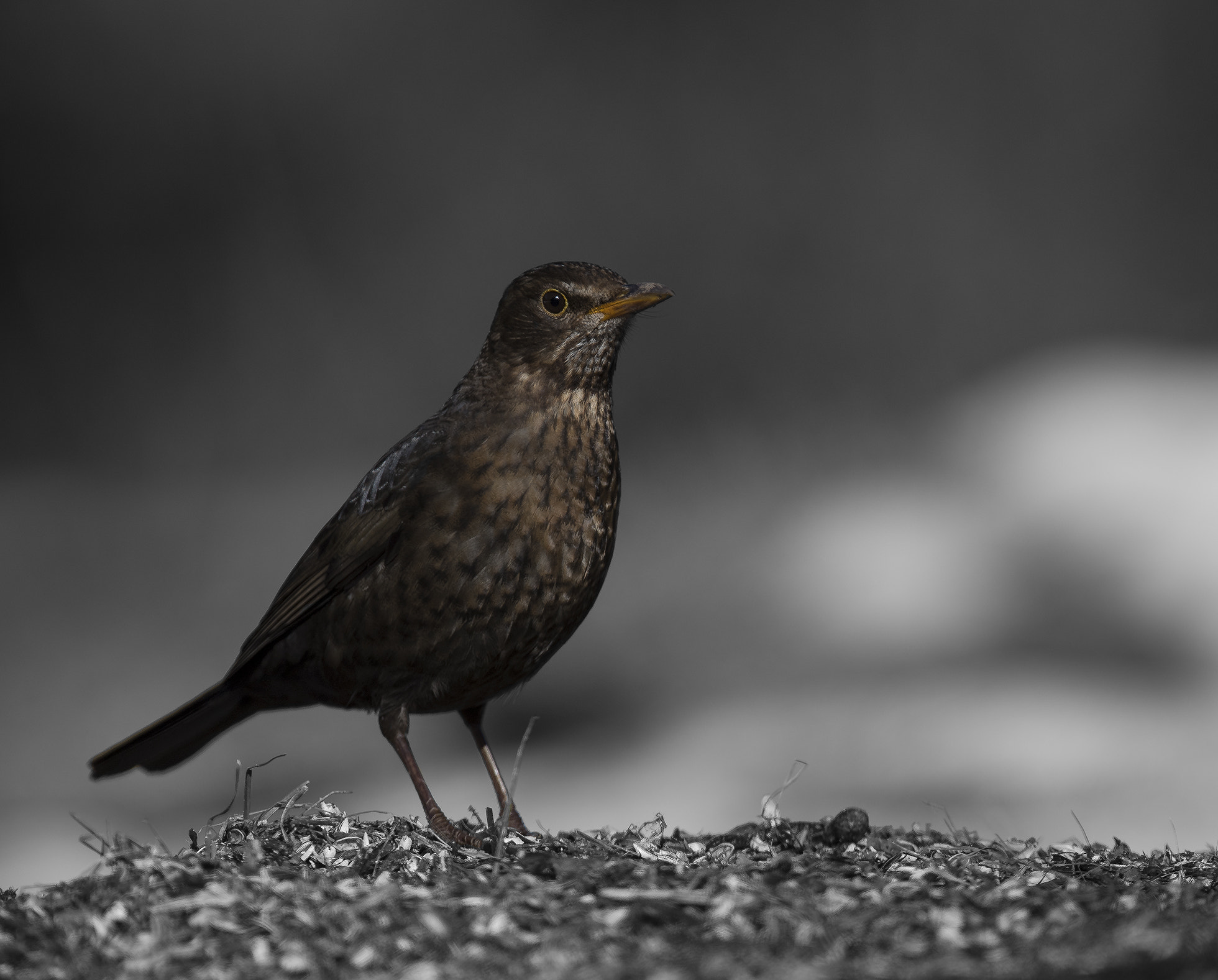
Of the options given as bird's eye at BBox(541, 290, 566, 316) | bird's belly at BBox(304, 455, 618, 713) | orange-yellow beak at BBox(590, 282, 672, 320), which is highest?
bird's eye at BBox(541, 290, 566, 316)

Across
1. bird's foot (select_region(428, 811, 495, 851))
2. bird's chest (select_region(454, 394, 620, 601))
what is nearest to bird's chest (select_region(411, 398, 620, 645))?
bird's chest (select_region(454, 394, 620, 601))

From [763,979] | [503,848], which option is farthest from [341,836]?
[763,979]

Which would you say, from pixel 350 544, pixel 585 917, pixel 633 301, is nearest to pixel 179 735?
pixel 350 544

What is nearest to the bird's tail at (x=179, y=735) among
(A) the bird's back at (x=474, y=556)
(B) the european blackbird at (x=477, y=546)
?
(B) the european blackbird at (x=477, y=546)

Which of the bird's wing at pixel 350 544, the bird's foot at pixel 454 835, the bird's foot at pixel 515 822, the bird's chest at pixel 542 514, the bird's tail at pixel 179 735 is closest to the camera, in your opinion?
the bird's foot at pixel 454 835

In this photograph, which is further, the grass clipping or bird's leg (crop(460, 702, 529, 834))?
bird's leg (crop(460, 702, 529, 834))

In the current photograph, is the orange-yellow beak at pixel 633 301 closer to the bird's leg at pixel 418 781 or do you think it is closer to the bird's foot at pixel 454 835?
the bird's leg at pixel 418 781

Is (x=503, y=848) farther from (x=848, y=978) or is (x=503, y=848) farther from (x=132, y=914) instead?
(x=848, y=978)

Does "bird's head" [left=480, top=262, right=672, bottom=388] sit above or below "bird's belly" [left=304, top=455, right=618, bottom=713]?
above

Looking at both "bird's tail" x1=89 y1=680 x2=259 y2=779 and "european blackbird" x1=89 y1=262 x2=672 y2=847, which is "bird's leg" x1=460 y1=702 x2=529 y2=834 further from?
"bird's tail" x1=89 y1=680 x2=259 y2=779
